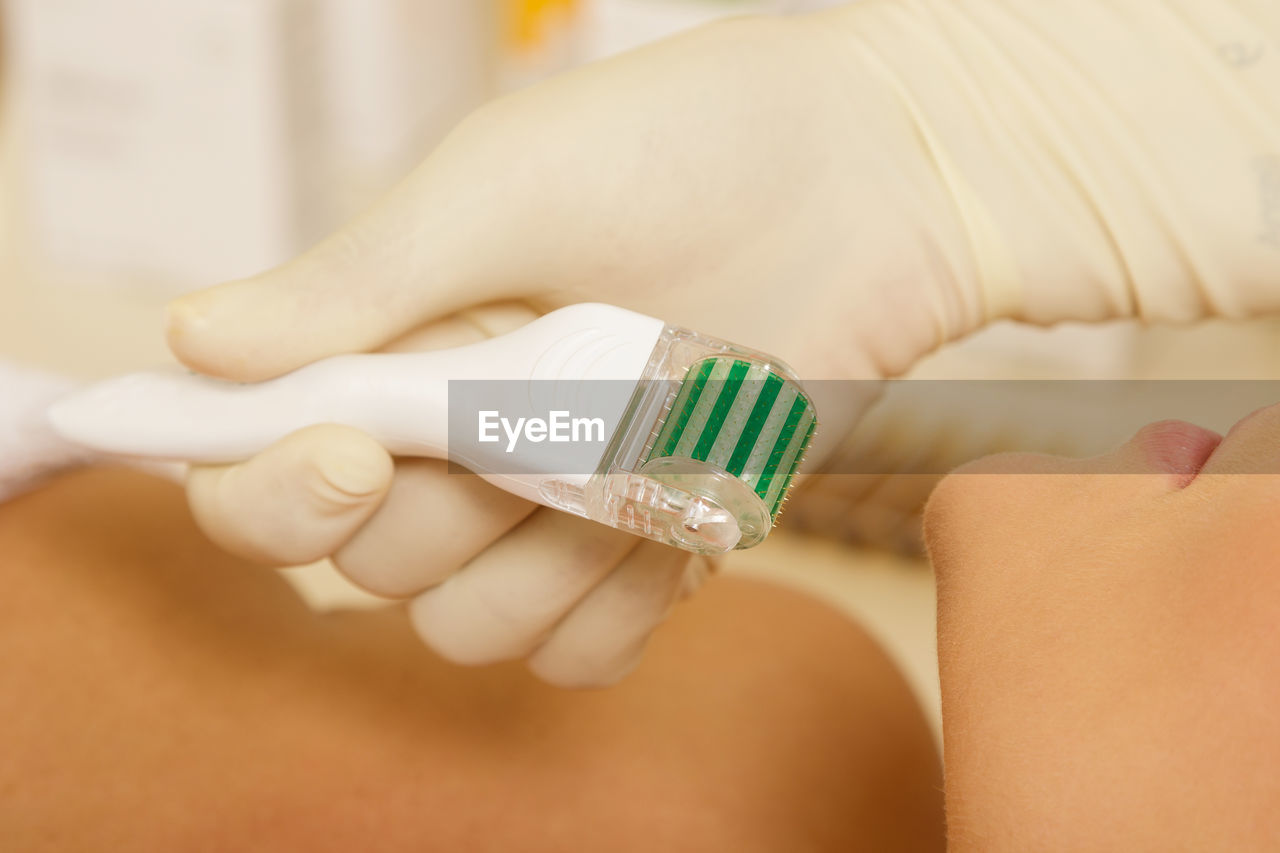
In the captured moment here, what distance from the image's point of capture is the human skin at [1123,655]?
27cm

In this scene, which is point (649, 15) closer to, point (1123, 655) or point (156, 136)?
point (156, 136)

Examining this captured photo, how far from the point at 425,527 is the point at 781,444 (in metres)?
0.21

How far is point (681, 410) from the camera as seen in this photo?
400 millimetres

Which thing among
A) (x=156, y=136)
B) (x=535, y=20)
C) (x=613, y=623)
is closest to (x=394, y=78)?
(x=535, y=20)

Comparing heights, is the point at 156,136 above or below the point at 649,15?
below

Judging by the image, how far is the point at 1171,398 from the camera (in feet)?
3.16

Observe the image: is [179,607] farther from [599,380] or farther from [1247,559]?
[1247,559]

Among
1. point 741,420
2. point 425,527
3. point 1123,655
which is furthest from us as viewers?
point 425,527

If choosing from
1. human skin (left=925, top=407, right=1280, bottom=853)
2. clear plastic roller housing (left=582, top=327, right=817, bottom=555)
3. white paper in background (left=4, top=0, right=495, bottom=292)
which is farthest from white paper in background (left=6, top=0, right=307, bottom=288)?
human skin (left=925, top=407, right=1280, bottom=853)

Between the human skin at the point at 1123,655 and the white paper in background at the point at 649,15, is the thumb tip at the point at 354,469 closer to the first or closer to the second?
the human skin at the point at 1123,655

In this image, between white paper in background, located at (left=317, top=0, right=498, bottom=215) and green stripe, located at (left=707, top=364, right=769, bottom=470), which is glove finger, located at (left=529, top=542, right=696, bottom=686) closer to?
green stripe, located at (left=707, top=364, right=769, bottom=470)

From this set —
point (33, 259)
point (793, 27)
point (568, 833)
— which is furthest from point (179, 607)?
point (33, 259)

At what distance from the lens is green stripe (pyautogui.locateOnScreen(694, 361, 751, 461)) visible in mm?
392

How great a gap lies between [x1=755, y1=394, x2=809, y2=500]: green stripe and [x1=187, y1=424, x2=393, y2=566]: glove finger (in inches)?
7.0
